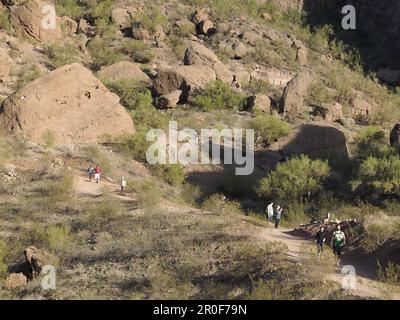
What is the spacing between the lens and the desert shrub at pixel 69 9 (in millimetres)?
39844

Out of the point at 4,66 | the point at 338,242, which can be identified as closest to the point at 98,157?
the point at 4,66

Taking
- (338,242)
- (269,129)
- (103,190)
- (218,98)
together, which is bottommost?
(338,242)

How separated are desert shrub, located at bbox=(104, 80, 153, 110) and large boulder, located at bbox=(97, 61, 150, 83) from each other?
48.3 inches

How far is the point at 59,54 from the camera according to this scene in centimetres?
3316

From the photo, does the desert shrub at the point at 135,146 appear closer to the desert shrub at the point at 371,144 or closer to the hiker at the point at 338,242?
the desert shrub at the point at 371,144

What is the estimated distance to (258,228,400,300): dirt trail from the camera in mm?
8775

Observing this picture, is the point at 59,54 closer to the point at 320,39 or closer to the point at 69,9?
the point at 69,9

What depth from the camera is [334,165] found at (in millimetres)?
21312

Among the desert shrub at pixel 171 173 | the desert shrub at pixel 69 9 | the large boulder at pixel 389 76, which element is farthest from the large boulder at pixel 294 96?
the desert shrub at pixel 69 9

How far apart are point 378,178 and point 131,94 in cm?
1583

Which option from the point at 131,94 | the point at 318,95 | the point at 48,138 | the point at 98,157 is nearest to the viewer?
the point at 98,157

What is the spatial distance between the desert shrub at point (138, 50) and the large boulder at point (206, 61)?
10.6ft

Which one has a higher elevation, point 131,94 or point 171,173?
point 131,94
